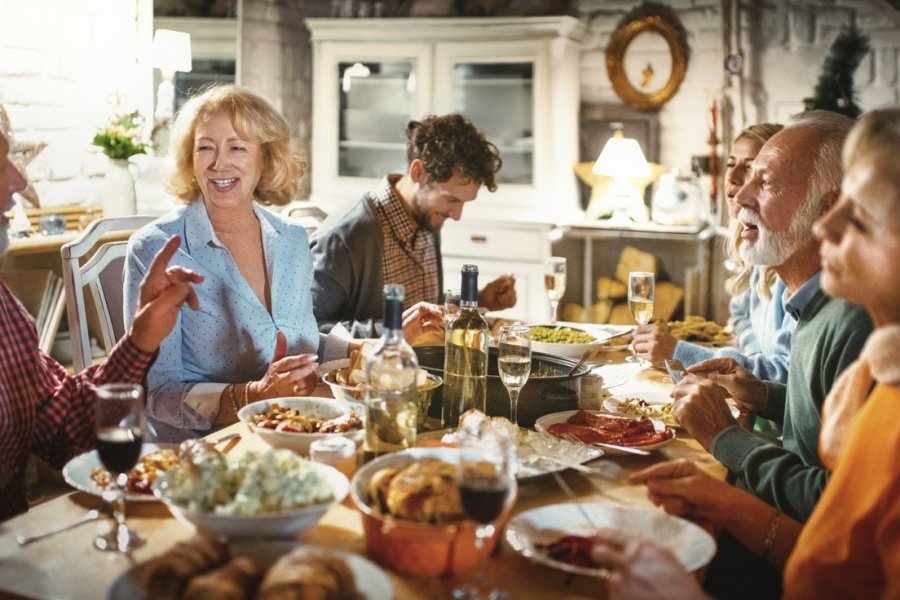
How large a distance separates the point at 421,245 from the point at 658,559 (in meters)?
2.21

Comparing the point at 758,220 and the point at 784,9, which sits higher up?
the point at 784,9

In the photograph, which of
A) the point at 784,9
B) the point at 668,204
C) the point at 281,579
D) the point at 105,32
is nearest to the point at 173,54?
the point at 105,32

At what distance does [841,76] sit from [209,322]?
3.55 metres

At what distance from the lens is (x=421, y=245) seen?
128 inches

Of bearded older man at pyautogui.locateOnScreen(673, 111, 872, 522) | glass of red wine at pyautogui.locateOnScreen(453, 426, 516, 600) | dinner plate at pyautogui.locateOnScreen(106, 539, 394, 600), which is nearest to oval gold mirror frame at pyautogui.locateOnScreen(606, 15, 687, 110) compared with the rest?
bearded older man at pyautogui.locateOnScreen(673, 111, 872, 522)

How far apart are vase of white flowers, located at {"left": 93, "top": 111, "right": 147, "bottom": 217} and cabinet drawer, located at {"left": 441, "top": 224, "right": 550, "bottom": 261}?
1.65m

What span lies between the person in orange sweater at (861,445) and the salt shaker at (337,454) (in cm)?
48

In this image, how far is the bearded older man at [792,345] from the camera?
160cm

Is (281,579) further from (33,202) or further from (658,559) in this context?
(33,202)

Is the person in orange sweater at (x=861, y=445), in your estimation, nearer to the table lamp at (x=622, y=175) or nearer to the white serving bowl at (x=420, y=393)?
the white serving bowl at (x=420, y=393)

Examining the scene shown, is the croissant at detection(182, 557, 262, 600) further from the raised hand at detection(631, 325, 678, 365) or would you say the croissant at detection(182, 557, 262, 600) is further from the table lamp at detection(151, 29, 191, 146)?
the table lamp at detection(151, 29, 191, 146)

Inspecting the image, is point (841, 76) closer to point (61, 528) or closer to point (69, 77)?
point (69, 77)

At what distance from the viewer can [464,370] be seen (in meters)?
1.84

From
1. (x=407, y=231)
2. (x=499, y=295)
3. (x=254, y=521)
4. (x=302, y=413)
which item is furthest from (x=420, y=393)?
(x=407, y=231)
